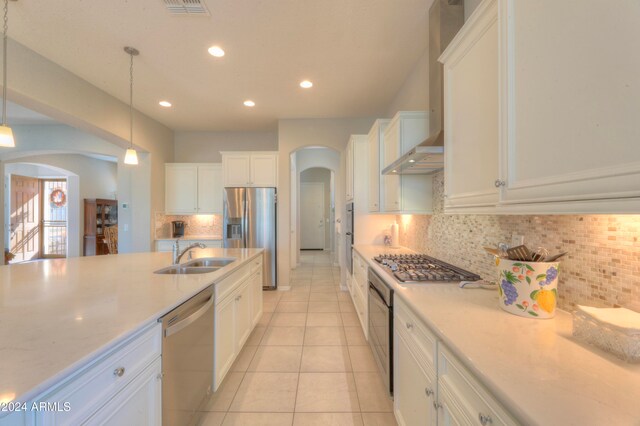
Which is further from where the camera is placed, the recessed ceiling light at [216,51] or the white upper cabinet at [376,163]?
the white upper cabinet at [376,163]

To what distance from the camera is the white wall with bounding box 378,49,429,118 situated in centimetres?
254

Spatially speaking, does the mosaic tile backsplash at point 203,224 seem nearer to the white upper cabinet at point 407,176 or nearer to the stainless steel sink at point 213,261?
the stainless steel sink at point 213,261

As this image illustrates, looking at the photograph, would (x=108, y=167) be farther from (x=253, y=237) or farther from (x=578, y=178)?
(x=578, y=178)

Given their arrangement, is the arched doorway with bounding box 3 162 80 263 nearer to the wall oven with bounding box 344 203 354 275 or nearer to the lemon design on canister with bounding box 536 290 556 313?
the wall oven with bounding box 344 203 354 275

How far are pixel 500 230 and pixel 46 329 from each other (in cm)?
211

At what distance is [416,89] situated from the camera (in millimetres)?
2770

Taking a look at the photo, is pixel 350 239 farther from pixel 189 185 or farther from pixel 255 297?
pixel 189 185

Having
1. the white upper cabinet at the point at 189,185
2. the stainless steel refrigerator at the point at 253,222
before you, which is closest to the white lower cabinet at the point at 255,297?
the stainless steel refrigerator at the point at 253,222

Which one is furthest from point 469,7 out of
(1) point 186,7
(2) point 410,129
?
(1) point 186,7

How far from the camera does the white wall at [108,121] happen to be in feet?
Result: 7.96

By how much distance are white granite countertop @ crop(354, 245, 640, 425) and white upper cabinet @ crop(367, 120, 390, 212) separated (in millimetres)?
1917

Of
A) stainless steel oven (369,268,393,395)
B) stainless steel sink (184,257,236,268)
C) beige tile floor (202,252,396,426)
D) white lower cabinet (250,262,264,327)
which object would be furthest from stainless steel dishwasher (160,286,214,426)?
stainless steel oven (369,268,393,395)

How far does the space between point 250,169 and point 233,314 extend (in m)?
2.92

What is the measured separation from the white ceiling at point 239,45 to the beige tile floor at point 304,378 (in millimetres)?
2951
